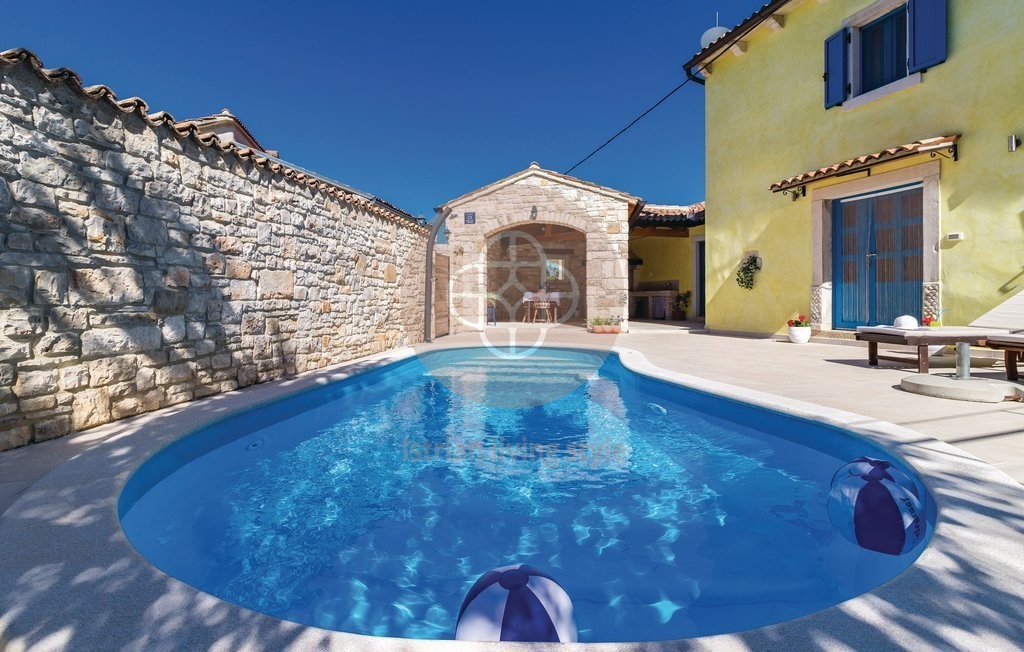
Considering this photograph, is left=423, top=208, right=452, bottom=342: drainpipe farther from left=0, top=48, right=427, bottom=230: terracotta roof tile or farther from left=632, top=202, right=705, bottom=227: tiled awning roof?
left=632, top=202, right=705, bottom=227: tiled awning roof

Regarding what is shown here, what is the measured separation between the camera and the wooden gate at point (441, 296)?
10.9 metres

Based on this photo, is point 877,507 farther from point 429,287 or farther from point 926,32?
point 429,287

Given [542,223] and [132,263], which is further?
[542,223]

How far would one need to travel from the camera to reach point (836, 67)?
7973 mm

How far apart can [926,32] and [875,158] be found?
173cm

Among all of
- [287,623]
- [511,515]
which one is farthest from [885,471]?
[287,623]

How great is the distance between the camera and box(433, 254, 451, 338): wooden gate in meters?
10.9

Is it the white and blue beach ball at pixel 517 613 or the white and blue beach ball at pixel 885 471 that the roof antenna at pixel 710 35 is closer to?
the white and blue beach ball at pixel 885 471

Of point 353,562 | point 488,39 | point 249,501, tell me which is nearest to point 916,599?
point 353,562

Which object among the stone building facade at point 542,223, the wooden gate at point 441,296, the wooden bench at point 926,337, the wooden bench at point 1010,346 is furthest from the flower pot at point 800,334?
the wooden gate at point 441,296

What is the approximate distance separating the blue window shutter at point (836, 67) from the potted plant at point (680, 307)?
8568 mm

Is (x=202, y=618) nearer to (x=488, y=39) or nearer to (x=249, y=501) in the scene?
(x=249, y=501)

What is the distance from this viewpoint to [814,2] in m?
8.52

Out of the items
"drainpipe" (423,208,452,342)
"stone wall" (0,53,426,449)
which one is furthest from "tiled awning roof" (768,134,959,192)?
"stone wall" (0,53,426,449)
